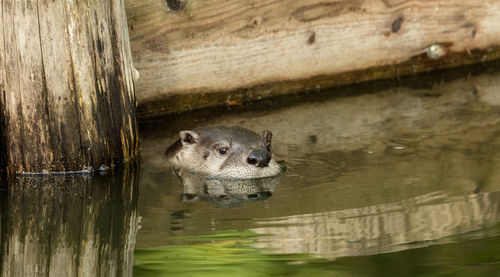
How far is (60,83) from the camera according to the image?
5266mm

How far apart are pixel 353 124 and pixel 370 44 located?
1.21 meters

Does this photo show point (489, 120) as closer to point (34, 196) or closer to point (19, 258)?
point (34, 196)

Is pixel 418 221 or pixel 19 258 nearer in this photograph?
pixel 19 258

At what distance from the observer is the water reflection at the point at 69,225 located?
12.9 feet

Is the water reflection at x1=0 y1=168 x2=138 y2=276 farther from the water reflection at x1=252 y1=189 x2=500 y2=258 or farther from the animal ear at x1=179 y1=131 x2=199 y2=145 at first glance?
the water reflection at x1=252 y1=189 x2=500 y2=258

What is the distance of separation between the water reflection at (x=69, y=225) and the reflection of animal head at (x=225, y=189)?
1.12ft

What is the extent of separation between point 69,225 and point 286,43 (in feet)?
10.3

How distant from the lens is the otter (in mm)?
5441

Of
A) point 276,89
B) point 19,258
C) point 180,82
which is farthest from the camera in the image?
point 276,89

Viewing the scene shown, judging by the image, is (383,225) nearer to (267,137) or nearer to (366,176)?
(366,176)

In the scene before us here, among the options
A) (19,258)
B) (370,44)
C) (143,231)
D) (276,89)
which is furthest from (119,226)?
(370,44)

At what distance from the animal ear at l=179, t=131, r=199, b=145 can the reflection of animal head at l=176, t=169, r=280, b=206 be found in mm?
261

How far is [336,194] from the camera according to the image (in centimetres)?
496

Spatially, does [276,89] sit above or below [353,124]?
above
